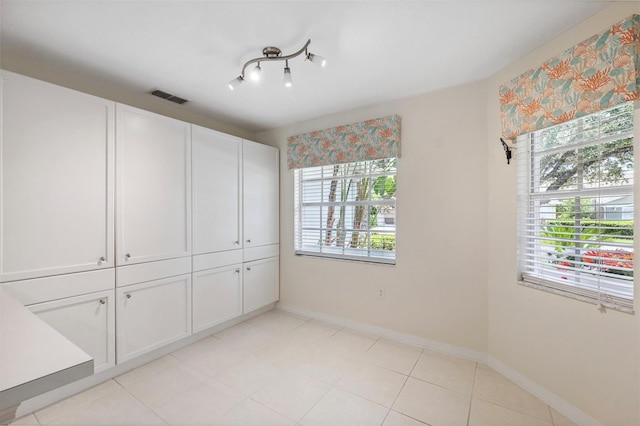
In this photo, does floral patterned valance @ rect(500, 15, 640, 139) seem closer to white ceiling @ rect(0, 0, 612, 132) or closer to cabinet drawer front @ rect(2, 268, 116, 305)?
white ceiling @ rect(0, 0, 612, 132)

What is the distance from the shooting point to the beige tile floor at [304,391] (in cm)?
172

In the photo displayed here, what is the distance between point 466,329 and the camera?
2412mm

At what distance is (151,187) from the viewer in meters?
2.33

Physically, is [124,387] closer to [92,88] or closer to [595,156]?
[92,88]

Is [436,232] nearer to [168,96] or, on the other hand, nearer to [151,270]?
[151,270]

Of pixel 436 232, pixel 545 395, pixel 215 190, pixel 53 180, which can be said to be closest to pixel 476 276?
pixel 436 232

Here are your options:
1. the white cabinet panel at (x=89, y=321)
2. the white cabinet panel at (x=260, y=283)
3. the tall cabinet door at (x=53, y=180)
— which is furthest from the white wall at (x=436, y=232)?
the tall cabinet door at (x=53, y=180)

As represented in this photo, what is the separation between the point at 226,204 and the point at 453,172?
A: 224cm

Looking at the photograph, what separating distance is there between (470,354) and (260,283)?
227 centimetres

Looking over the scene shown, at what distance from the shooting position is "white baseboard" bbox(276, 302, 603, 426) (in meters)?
1.70

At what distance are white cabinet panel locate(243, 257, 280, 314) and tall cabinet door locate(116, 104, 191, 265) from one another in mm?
844

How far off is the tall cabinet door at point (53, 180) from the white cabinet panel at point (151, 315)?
0.35 m

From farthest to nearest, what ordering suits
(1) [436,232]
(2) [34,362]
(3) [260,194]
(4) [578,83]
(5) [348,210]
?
(3) [260,194] < (5) [348,210] < (1) [436,232] < (4) [578,83] < (2) [34,362]

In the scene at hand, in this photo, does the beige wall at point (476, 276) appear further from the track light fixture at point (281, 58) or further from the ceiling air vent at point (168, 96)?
the ceiling air vent at point (168, 96)
